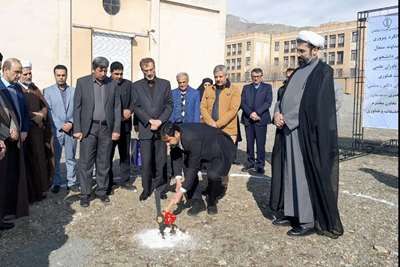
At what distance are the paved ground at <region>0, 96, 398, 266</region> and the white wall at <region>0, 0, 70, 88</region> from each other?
406 inches

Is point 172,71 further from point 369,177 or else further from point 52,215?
point 52,215

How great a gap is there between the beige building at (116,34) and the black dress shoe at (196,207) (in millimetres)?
11424

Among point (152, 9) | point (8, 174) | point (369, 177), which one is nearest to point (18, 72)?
point (8, 174)

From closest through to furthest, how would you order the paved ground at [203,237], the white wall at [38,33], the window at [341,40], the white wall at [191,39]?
the paved ground at [203,237]
the white wall at [38,33]
the white wall at [191,39]
the window at [341,40]

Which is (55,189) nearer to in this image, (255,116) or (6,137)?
(6,137)

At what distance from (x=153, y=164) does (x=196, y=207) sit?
1126 millimetres

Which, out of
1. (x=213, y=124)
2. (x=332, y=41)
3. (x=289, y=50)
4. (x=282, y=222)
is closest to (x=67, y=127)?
(x=213, y=124)

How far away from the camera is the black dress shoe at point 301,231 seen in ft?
15.2

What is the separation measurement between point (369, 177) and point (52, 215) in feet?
18.2

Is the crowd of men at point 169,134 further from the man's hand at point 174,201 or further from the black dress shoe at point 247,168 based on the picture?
the black dress shoe at point 247,168

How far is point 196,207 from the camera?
5.58m

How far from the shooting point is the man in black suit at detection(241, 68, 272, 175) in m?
7.64

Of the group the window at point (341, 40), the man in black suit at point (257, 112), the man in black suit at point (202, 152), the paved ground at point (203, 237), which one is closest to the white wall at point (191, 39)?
the man in black suit at point (257, 112)

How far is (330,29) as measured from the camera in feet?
256
